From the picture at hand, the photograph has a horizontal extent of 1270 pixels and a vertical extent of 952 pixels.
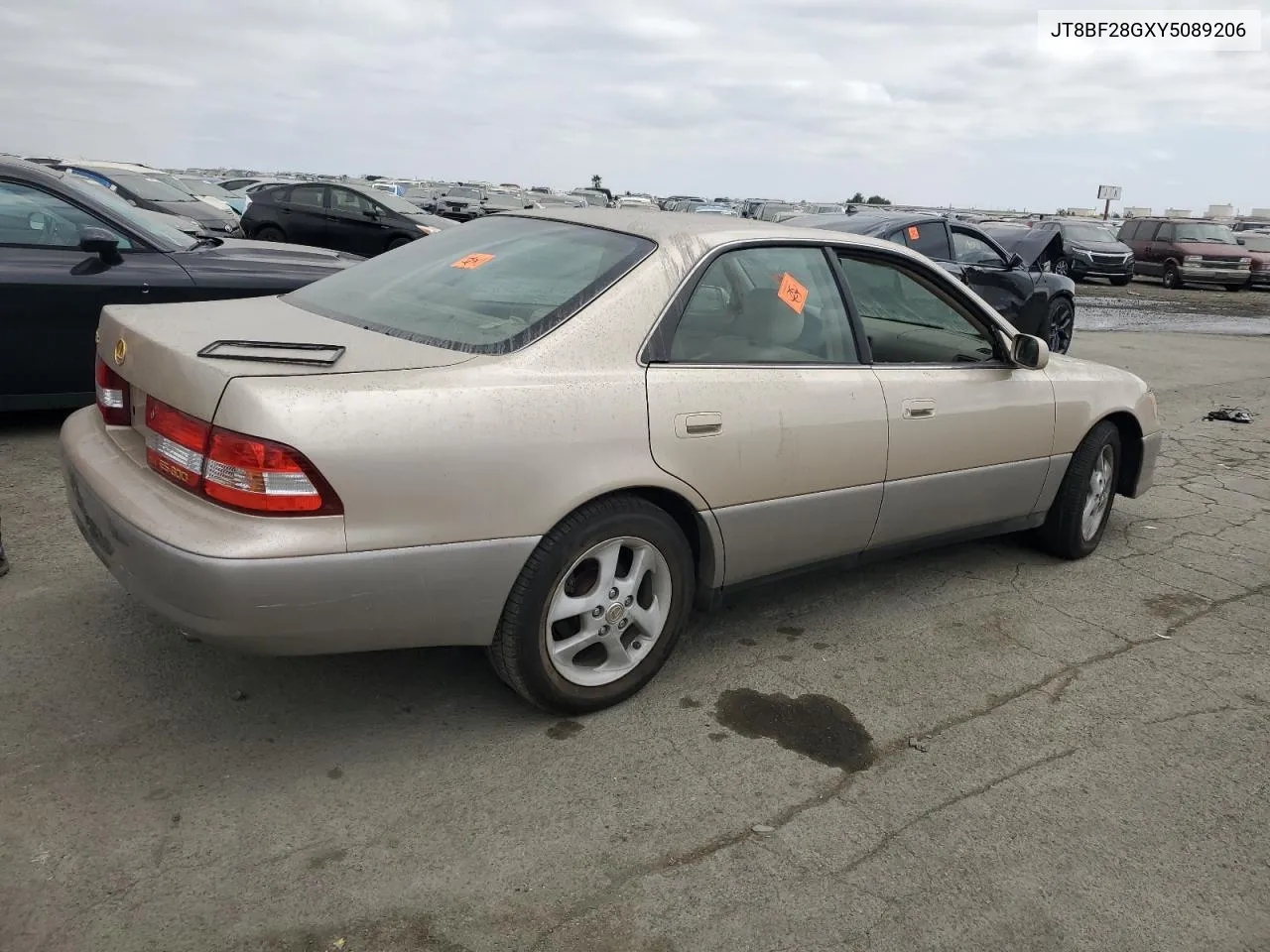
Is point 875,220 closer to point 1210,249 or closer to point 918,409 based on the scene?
point 918,409

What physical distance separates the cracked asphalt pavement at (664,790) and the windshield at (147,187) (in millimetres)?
13938

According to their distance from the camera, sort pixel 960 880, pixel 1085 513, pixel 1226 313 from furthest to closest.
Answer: pixel 1226 313 < pixel 1085 513 < pixel 960 880

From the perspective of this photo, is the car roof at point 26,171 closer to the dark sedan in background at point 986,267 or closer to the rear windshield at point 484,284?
the rear windshield at point 484,284

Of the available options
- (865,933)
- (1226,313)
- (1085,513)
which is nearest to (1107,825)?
(865,933)

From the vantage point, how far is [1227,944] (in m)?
2.38

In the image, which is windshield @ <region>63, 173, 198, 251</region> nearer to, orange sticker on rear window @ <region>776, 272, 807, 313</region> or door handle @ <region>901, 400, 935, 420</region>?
orange sticker on rear window @ <region>776, 272, 807, 313</region>

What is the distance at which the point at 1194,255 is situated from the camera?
2498 cm

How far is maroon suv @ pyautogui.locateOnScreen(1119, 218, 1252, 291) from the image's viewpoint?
25.0 metres

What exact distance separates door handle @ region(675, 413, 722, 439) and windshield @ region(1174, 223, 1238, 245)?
85.5 ft

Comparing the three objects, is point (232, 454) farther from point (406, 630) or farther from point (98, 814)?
point (98, 814)

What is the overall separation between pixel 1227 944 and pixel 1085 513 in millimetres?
2627

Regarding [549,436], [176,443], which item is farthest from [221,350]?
[549,436]

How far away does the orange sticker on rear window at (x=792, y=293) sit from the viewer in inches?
143

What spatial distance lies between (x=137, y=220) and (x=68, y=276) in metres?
0.72
